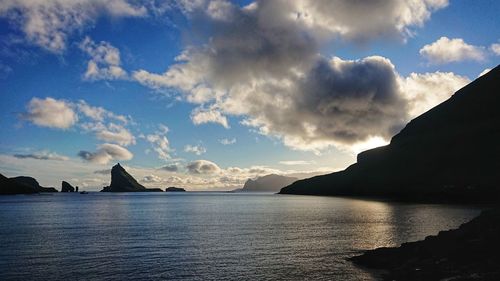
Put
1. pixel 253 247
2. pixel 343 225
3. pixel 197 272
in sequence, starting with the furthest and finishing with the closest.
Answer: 1. pixel 343 225
2. pixel 253 247
3. pixel 197 272

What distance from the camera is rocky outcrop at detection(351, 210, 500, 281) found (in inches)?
1497

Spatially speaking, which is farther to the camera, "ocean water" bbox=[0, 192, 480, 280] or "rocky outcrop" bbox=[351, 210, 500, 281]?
"ocean water" bbox=[0, 192, 480, 280]

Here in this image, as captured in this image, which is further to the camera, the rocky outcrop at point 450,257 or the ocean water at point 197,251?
the ocean water at point 197,251

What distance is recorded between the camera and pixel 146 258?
5553 centimetres

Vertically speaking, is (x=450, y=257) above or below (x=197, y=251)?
above

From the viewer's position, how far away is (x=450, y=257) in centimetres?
4391

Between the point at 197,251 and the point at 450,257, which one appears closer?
the point at 450,257

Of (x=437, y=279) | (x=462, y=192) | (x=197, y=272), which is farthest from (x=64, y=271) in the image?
(x=462, y=192)

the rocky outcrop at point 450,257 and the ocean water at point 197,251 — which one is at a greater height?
the rocky outcrop at point 450,257

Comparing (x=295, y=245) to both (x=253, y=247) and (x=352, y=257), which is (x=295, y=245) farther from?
(x=352, y=257)

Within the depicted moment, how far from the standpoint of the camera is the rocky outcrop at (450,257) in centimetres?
3803

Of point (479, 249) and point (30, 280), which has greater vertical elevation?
point (479, 249)

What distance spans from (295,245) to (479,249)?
99.8 ft

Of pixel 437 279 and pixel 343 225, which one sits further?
pixel 343 225
